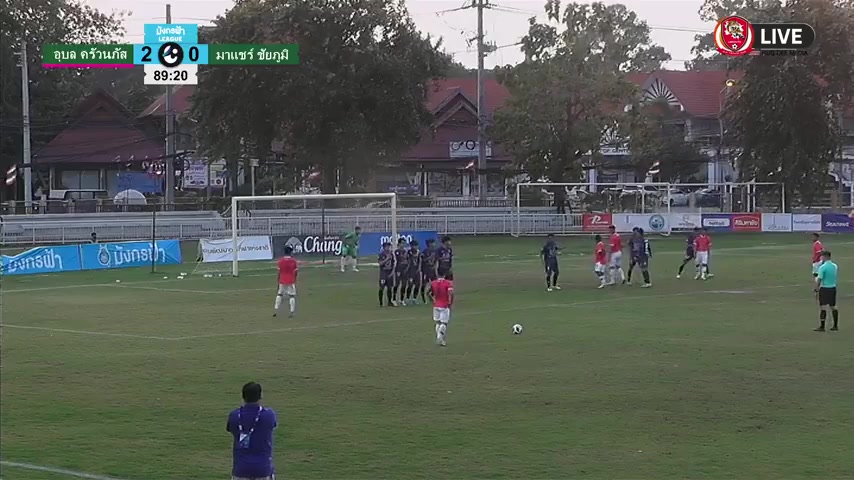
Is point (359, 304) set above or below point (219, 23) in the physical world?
below

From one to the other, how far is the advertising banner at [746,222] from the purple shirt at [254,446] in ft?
193

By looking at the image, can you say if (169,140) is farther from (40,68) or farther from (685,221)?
(685,221)

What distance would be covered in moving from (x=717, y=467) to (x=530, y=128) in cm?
5675

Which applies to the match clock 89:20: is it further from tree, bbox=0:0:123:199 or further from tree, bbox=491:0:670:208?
tree, bbox=491:0:670:208

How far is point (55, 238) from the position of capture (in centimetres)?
5425

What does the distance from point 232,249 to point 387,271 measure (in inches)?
611

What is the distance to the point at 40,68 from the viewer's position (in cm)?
7575

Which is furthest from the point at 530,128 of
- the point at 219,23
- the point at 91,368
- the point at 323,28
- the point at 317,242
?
the point at 91,368

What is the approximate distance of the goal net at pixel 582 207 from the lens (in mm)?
63344

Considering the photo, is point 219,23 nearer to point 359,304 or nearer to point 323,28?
point 323,28

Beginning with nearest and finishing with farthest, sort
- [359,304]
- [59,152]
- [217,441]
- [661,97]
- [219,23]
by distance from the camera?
[217,441] < [359,304] < [219,23] < [59,152] < [661,97]

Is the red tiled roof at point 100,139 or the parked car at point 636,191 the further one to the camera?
the red tiled roof at point 100,139

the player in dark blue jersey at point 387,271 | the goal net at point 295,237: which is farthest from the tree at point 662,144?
the player in dark blue jersey at point 387,271

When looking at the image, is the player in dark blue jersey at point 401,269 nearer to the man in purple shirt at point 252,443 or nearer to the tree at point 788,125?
the man in purple shirt at point 252,443
